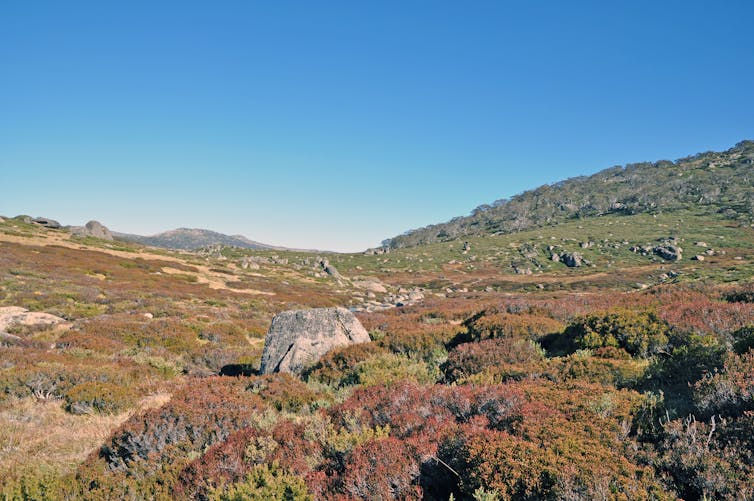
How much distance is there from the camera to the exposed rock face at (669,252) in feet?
218

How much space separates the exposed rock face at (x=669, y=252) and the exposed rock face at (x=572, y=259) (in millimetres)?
13268

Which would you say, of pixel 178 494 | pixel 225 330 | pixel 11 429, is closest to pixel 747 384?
pixel 178 494

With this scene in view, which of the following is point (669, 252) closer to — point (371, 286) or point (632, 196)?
point (371, 286)

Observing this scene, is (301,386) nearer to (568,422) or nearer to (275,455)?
(275,455)

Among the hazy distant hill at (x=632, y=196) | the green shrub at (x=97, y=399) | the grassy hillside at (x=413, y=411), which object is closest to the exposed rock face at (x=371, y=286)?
the grassy hillside at (x=413, y=411)

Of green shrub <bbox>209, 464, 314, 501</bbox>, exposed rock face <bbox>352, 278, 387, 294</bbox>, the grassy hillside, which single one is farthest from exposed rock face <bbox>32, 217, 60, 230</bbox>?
green shrub <bbox>209, 464, 314, 501</bbox>

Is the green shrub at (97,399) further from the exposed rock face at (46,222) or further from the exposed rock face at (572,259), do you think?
the exposed rock face at (572,259)

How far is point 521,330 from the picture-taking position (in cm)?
995

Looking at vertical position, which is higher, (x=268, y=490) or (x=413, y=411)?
(x=413, y=411)

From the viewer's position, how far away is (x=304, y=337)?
11.5 metres

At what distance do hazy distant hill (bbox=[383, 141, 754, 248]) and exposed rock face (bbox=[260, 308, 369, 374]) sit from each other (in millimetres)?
114109

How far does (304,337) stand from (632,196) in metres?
152

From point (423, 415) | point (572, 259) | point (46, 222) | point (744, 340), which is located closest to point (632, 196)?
point (572, 259)

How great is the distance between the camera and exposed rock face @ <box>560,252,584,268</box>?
75.9 m
